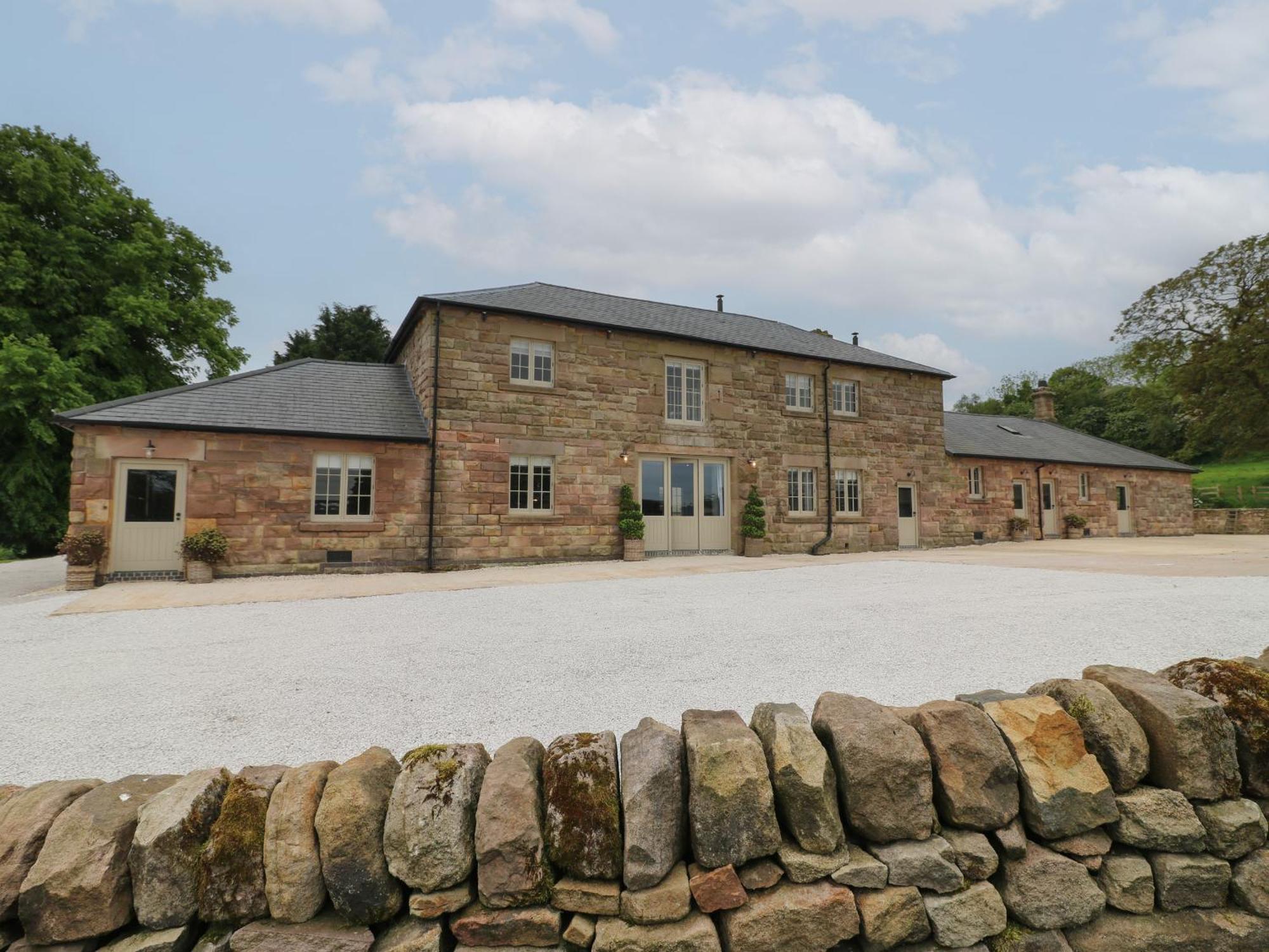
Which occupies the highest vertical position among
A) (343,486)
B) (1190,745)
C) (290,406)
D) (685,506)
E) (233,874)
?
(290,406)

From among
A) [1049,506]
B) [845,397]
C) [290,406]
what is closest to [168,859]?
[290,406]

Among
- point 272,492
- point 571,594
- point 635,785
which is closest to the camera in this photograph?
point 635,785

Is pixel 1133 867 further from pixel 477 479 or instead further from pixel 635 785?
pixel 477 479

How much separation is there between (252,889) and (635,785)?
1.17 m

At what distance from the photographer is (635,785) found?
72.4 inches

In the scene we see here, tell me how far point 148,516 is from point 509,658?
958 centimetres

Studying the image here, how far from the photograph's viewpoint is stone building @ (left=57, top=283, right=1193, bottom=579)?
10695 millimetres

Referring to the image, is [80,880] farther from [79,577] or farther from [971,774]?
[79,577]

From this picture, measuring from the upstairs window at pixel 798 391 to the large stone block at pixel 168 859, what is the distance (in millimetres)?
15646

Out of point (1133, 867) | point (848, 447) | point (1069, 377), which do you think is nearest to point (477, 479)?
point (848, 447)

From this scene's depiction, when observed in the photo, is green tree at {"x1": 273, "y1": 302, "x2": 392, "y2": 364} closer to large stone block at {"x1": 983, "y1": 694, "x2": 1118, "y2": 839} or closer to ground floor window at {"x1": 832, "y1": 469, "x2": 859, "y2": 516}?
ground floor window at {"x1": 832, "y1": 469, "x2": 859, "y2": 516}

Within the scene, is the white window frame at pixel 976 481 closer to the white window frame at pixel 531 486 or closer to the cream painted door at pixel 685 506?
the cream painted door at pixel 685 506

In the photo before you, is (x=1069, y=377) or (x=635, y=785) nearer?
(x=635, y=785)

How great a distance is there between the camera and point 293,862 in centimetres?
171
